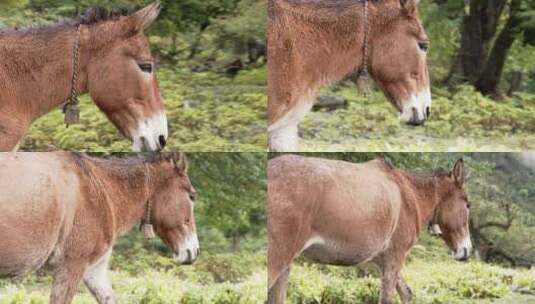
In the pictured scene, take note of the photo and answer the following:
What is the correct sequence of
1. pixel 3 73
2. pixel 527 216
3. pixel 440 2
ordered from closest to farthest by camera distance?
pixel 3 73, pixel 440 2, pixel 527 216

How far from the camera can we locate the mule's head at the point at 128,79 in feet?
17.3

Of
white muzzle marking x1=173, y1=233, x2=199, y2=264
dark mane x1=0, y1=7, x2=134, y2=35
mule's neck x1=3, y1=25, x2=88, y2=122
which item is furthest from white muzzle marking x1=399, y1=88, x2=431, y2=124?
mule's neck x1=3, y1=25, x2=88, y2=122

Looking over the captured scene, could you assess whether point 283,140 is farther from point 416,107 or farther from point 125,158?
point 125,158

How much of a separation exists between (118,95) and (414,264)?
5.65ft

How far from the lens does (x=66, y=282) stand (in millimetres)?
5328

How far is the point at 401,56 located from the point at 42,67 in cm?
165

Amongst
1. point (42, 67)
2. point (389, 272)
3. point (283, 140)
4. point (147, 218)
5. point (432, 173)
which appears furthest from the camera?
point (432, 173)

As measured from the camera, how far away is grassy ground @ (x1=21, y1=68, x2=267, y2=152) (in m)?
5.44

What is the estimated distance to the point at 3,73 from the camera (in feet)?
16.9

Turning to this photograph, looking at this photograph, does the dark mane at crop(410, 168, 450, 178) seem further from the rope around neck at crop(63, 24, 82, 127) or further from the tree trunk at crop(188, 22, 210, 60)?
the rope around neck at crop(63, 24, 82, 127)

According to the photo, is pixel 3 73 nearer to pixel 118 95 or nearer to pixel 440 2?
pixel 118 95

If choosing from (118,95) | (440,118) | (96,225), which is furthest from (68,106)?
(440,118)

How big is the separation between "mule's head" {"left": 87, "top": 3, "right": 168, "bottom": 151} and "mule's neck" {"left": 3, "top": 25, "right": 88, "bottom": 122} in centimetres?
8

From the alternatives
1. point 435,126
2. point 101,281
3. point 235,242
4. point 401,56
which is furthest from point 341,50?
point 101,281
